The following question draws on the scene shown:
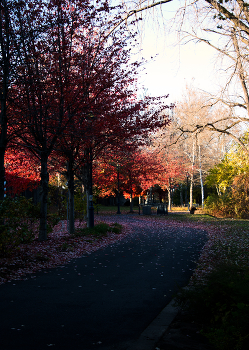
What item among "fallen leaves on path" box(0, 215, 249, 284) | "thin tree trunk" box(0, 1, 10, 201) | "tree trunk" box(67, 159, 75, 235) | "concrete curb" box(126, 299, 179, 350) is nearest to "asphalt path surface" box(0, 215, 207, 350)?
"concrete curb" box(126, 299, 179, 350)

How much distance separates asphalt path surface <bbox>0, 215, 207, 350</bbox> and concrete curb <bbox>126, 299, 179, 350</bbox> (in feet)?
0.36

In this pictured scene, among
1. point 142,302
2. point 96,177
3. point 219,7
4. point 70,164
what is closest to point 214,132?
point 70,164

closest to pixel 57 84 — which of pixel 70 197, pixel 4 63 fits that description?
pixel 4 63

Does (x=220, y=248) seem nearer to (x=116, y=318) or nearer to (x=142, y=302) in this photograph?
(x=142, y=302)

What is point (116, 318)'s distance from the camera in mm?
4332

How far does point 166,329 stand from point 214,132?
10011 millimetres

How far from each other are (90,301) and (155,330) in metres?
1.57

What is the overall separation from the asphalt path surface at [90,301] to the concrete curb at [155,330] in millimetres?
110

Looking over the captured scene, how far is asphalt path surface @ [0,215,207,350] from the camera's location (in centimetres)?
362

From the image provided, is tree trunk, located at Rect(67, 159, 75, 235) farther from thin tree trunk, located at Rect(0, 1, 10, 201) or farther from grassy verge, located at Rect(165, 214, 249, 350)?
grassy verge, located at Rect(165, 214, 249, 350)

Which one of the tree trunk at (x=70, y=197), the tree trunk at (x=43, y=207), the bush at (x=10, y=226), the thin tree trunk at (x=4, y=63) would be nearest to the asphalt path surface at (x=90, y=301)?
the bush at (x=10, y=226)

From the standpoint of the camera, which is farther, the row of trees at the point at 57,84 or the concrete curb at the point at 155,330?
the row of trees at the point at 57,84

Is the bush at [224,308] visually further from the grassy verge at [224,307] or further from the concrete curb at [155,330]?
the concrete curb at [155,330]

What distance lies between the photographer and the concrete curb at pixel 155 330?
3.38 m
